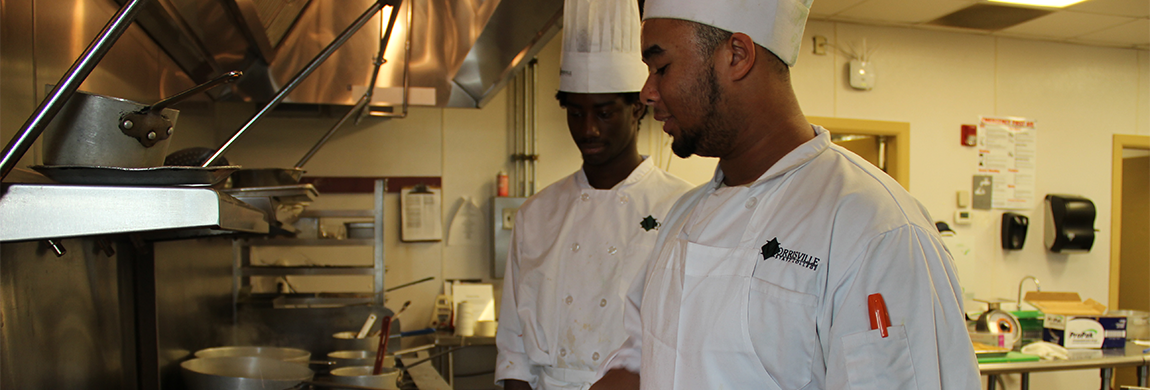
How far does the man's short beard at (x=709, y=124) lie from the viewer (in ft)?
3.50

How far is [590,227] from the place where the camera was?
1.90m

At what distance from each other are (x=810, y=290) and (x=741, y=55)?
1.17ft

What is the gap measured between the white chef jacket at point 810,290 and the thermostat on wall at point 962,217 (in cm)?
415

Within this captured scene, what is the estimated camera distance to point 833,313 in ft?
2.96

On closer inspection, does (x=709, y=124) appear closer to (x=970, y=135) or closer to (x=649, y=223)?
(x=649, y=223)

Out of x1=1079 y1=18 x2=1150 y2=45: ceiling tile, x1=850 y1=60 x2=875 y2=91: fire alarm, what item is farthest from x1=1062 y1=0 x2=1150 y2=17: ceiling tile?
x1=850 y1=60 x2=875 y2=91: fire alarm

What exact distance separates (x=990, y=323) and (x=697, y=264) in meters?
3.29

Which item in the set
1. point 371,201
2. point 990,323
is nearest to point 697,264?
point 371,201

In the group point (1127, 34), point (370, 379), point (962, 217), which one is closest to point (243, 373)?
point (370, 379)

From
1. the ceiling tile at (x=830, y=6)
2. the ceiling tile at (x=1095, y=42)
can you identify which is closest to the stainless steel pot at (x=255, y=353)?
the ceiling tile at (x=830, y=6)

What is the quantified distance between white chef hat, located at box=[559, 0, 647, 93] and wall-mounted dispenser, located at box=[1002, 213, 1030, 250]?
3837mm

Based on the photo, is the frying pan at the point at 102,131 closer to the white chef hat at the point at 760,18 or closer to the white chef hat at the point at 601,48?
the white chef hat at the point at 760,18

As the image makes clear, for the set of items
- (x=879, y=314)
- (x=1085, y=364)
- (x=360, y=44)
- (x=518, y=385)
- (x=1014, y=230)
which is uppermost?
(x=360, y=44)

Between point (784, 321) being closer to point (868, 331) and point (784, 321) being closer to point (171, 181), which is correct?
point (868, 331)
